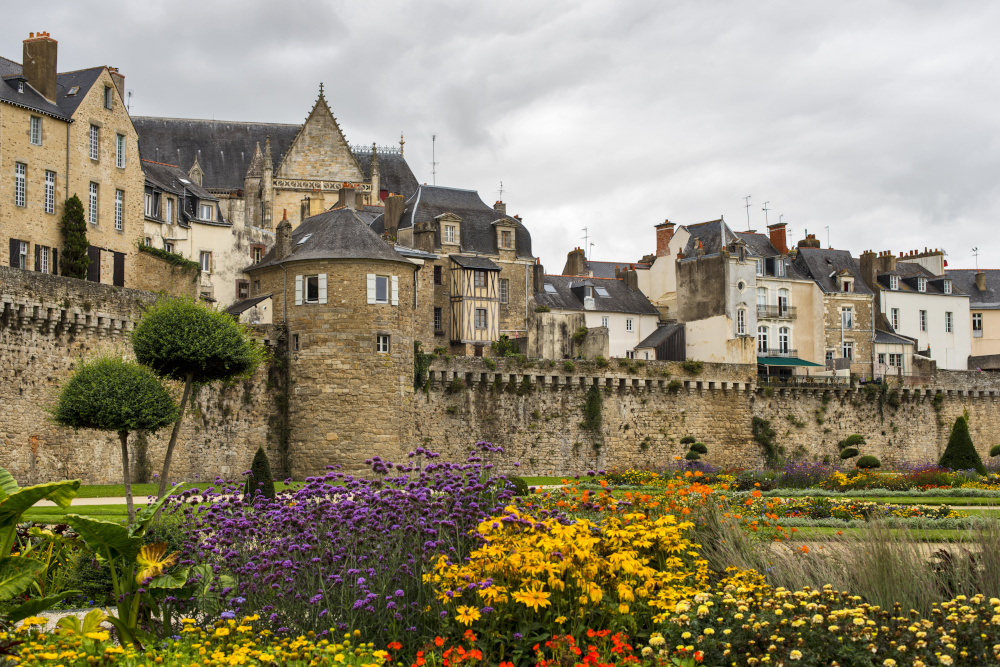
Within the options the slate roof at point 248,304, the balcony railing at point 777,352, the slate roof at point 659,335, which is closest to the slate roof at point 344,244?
the slate roof at point 248,304

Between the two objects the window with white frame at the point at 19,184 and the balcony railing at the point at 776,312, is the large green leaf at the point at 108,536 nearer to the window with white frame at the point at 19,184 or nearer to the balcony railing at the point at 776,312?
the window with white frame at the point at 19,184

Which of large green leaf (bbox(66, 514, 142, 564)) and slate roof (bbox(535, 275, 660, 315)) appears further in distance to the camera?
slate roof (bbox(535, 275, 660, 315))

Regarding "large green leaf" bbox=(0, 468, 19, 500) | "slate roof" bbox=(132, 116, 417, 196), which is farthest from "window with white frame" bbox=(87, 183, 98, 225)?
"large green leaf" bbox=(0, 468, 19, 500)

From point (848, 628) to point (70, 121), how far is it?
3200 centimetres

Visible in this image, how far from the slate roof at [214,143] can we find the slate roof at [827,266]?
72.7 feet

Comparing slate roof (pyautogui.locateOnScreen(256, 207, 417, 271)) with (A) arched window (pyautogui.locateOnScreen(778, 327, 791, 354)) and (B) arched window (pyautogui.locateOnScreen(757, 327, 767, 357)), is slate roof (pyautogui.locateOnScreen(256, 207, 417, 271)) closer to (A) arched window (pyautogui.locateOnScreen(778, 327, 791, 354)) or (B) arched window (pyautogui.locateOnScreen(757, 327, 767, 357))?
(B) arched window (pyautogui.locateOnScreen(757, 327, 767, 357))

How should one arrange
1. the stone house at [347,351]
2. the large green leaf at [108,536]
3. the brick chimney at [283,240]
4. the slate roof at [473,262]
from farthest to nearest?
1. the slate roof at [473,262]
2. the brick chimney at [283,240]
3. the stone house at [347,351]
4. the large green leaf at [108,536]

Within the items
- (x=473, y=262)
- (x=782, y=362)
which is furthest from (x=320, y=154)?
(x=782, y=362)

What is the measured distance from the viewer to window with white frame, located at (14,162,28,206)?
3334 centimetres

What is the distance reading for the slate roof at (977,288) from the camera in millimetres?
61438

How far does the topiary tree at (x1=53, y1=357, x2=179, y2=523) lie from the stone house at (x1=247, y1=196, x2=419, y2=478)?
9654mm

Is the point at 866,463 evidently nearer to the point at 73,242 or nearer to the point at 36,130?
the point at 73,242

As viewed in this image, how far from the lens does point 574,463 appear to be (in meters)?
38.9

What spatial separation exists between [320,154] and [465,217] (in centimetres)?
1221
